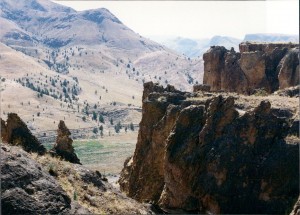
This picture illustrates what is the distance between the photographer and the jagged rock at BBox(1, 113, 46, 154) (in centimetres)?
2139

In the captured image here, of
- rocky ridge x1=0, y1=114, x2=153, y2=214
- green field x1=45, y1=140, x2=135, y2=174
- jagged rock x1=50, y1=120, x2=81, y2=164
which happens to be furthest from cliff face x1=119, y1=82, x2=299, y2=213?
green field x1=45, y1=140, x2=135, y2=174

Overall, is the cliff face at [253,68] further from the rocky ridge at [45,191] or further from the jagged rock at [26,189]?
the jagged rock at [26,189]

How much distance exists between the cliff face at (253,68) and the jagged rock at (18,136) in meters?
43.9

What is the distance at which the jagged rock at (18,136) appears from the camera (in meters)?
21.4

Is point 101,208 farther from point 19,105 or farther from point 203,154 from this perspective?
point 19,105

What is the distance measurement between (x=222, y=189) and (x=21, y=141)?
1249cm

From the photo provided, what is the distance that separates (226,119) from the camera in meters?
31.5

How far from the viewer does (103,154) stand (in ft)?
368

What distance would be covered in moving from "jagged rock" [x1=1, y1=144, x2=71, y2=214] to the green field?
7500 cm

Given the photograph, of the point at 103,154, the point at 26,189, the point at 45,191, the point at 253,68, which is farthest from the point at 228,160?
the point at 103,154

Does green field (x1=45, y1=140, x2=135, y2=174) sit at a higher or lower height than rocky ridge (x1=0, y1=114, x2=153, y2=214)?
lower

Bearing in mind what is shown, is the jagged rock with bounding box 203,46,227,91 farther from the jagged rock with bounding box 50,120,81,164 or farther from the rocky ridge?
the rocky ridge

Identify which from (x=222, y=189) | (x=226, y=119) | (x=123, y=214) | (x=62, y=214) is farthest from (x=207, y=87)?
(x=62, y=214)

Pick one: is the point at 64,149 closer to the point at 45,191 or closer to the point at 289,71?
the point at 45,191
